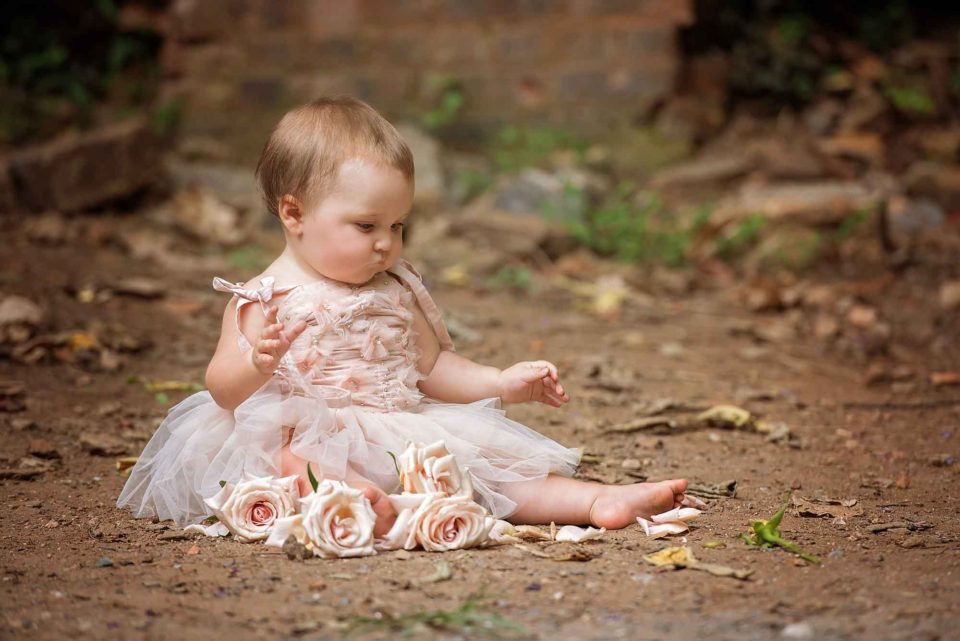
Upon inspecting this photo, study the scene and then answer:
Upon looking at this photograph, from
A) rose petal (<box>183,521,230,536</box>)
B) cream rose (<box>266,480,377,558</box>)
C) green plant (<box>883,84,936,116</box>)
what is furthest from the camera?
green plant (<box>883,84,936,116</box>)

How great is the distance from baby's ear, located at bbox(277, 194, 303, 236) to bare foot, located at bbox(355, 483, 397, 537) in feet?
2.17

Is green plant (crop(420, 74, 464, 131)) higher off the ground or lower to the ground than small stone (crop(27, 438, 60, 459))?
higher

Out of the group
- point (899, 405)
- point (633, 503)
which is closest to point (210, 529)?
point (633, 503)

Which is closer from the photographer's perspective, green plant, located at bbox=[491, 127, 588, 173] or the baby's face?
the baby's face

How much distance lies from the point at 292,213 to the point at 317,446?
1.90ft

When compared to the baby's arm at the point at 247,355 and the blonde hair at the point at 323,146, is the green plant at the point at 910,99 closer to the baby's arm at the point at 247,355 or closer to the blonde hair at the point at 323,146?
the blonde hair at the point at 323,146

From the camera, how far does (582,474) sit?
2859mm

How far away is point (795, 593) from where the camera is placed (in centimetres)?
197

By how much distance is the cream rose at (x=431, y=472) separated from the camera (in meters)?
2.34

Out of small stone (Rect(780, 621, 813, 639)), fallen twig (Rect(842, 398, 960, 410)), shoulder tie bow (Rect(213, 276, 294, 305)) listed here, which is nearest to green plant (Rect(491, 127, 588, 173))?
fallen twig (Rect(842, 398, 960, 410))

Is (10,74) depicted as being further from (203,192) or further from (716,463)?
(716,463)

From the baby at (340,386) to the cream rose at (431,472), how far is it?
0.09 m

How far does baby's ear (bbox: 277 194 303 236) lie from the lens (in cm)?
252

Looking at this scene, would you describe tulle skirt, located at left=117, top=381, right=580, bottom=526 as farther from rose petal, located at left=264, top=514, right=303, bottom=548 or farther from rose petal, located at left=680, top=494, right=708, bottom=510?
rose petal, located at left=680, top=494, right=708, bottom=510
